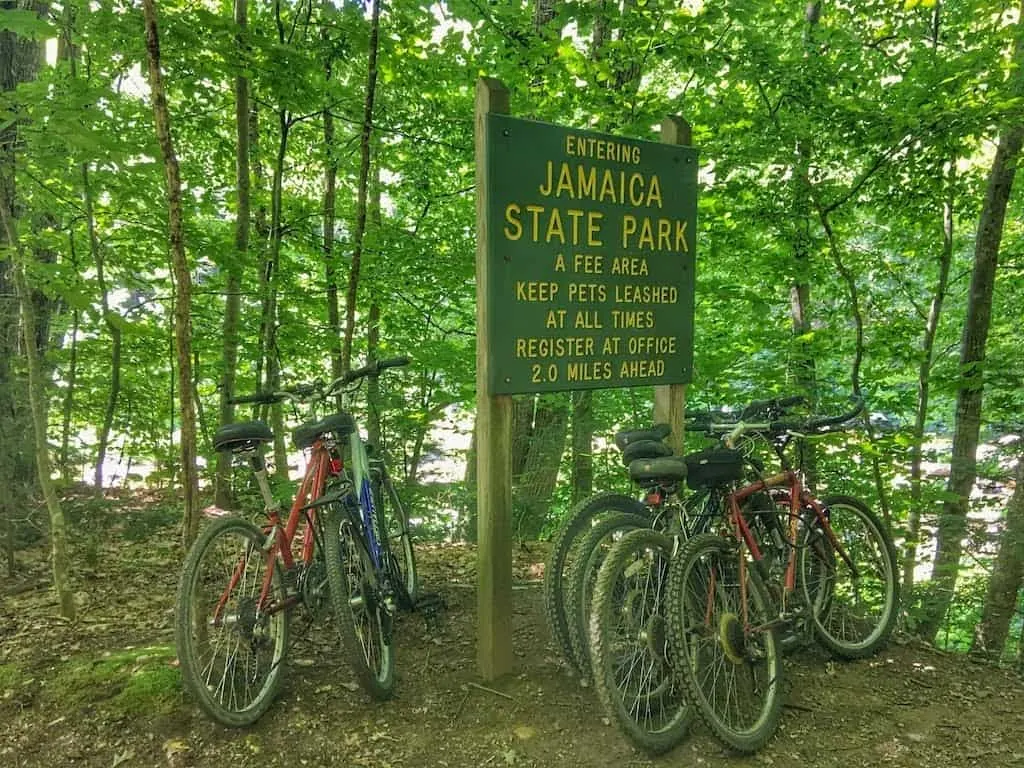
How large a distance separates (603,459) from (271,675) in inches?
179

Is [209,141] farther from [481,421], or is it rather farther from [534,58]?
[481,421]

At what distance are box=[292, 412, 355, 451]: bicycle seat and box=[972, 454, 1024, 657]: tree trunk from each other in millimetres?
4792

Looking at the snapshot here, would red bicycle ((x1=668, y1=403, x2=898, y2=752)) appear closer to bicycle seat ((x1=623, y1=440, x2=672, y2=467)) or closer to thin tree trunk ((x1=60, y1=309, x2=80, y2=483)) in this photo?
bicycle seat ((x1=623, y1=440, x2=672, y2=467))

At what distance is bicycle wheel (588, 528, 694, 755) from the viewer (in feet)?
8.32

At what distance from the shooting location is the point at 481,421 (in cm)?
315

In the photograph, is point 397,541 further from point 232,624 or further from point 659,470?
point 659,470

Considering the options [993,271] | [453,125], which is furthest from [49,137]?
[993,271]

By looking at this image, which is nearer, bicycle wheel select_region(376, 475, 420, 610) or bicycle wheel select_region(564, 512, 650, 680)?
bicycle wheel select_region(564, 512, 650, 680)

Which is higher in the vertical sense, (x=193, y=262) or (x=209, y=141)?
(x=209, y=141)

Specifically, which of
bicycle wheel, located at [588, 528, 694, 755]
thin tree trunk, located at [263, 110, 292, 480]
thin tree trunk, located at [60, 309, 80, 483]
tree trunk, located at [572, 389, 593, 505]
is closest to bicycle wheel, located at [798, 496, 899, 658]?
bicycle wheel, located at [588, 528, 694, 755]

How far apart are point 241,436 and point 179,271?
0.77 m

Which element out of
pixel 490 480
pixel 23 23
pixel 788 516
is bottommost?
pixel 788 516

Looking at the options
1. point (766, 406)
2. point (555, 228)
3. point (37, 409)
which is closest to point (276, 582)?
point (37, 409)

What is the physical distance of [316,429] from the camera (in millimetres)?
3070
